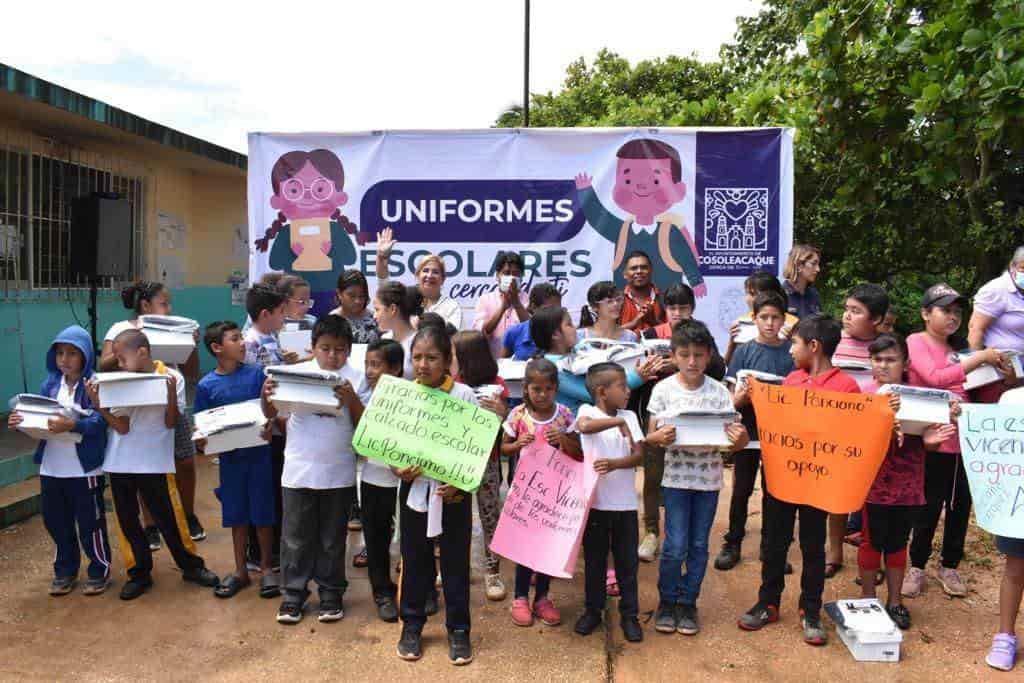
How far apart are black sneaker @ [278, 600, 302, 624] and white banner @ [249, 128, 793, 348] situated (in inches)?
114

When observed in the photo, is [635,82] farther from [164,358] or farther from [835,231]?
[164,358]

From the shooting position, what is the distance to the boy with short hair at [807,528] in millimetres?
3725

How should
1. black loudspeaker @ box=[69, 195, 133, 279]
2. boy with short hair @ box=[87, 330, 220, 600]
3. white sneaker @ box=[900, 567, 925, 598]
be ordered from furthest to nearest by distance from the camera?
black loudspeaker @ box=[69, 195, 133, 279] → white sneaker @ box=[900, 567, 925, 598] → boy with short hair @ box=[87, 330, 220, 600]

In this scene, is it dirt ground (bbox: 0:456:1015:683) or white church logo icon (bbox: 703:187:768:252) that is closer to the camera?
dirt ground (bbox: 0:456:1015:683)

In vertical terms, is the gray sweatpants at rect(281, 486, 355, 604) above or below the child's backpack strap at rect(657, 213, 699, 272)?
below

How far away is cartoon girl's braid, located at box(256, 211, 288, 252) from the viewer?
6.40 m

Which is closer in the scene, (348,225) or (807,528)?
(807,528)

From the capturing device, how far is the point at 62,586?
4180 millimetres

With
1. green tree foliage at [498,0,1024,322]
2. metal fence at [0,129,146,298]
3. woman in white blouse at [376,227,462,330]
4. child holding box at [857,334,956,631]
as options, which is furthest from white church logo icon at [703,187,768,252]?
metal fence at [0,129,146,298]

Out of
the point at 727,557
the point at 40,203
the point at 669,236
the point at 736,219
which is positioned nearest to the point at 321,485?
the point at 727,557

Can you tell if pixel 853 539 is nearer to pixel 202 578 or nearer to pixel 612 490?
pixel 612 490

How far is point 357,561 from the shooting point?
15.4ft

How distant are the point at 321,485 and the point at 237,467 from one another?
2.03ft

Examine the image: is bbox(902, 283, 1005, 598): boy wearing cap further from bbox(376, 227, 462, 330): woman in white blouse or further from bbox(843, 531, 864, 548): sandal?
bbox(376, 227, 462, 330): woman in white blouse
